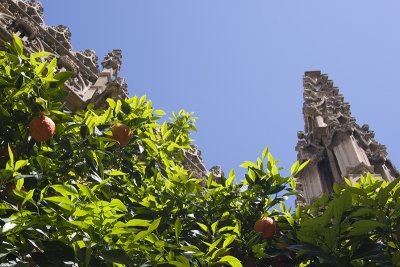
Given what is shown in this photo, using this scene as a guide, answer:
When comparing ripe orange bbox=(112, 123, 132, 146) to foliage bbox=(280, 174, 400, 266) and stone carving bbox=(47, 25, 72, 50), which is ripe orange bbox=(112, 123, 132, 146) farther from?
stone carving bbox=(47, 25, 72, 50)

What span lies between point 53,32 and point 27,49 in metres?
2.80

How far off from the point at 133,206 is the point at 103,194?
40cm

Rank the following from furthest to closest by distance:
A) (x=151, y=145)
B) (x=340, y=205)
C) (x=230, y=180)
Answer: (x=230, y=180) < (x=151, y=145) < (x=340, y=205)

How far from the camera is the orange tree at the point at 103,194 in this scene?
3.12 meters

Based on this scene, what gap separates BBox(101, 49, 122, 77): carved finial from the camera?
14.5 meters

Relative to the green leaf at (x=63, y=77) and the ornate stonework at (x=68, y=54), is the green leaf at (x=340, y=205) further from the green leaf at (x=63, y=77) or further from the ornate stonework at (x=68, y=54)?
the ornate stonework at (x=68, y=54)

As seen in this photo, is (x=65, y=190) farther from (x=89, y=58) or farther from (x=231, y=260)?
(x=89, y=58)

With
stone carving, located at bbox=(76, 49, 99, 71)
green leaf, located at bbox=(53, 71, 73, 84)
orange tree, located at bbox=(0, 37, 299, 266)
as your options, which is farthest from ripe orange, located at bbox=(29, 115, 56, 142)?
stone carving, located at bbox=(76, 49, 99, 71)

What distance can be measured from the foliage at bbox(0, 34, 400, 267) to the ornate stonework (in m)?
5.73

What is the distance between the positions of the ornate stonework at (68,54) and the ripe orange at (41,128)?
6858mm

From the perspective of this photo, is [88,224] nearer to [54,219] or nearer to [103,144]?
[54,219]

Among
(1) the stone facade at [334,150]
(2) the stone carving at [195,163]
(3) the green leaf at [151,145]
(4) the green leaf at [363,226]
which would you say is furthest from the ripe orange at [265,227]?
(2) the stone carving at [195,163]

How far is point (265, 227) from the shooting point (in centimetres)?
437

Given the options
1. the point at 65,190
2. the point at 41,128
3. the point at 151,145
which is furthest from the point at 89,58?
the point at 65,190
